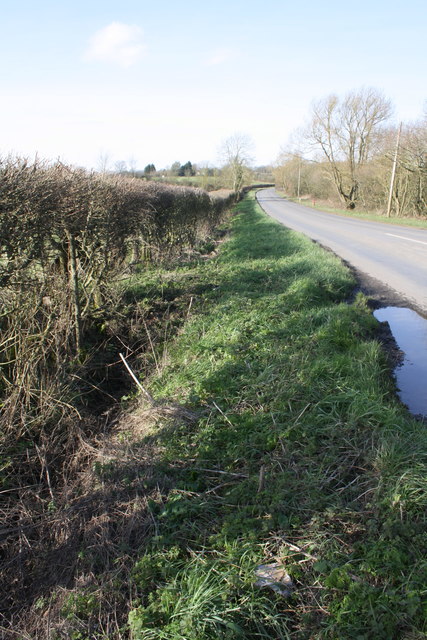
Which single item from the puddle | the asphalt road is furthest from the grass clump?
the asphalt road

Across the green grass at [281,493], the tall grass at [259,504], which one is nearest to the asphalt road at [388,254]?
the green grass at [281,493]

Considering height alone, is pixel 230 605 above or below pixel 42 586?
above

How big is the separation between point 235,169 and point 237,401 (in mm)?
51760

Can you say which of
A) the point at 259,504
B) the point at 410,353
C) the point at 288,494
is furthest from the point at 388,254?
the point at 259,504

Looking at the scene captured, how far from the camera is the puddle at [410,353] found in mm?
5098

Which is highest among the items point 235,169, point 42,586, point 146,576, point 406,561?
point 235,169

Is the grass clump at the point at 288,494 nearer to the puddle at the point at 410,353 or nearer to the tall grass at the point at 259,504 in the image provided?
the tall grass at the point at 259,504

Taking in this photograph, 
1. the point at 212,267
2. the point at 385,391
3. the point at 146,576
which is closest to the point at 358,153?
the point at 212,267

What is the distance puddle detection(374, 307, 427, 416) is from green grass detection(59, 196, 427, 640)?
0.31 meters

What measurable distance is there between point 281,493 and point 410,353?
396cm

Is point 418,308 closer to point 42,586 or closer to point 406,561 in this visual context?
point 406,561

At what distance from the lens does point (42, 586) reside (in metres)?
2.97

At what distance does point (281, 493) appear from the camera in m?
3.20

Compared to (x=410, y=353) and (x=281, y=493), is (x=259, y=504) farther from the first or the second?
(x=410, y=353)
